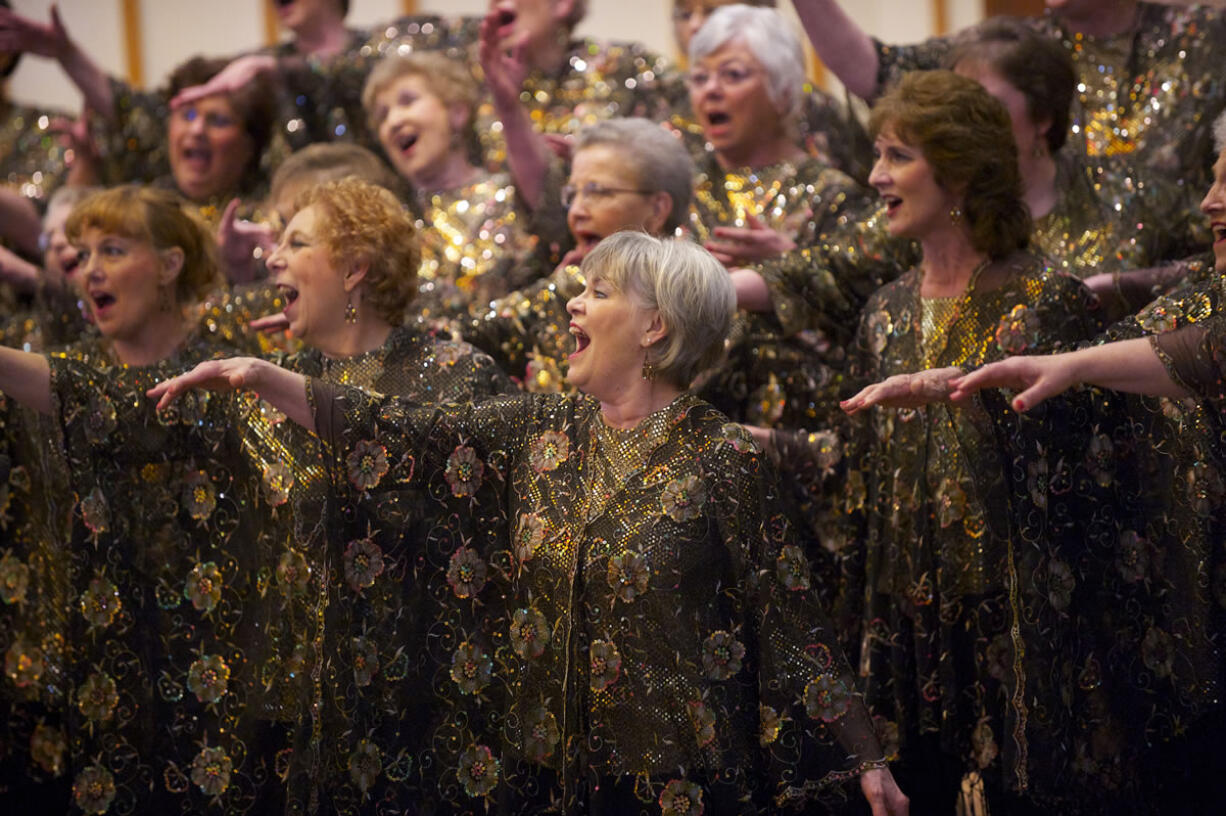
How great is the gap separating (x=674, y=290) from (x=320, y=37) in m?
2.54

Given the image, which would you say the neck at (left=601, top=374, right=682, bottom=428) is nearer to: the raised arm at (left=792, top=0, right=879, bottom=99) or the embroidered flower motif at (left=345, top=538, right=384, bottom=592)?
the embroidered flower motif at (left=345, top=538, right=384, bottom=592)

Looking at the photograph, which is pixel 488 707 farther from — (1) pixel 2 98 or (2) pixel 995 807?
(1) pixel 2 98

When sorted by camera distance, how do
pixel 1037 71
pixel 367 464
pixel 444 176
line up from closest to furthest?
pixel 367 464 < pixel 1037 71 < pixel 444 176

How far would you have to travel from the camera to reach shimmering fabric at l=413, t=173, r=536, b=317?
12.0ft

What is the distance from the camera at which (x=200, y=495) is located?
283 cm

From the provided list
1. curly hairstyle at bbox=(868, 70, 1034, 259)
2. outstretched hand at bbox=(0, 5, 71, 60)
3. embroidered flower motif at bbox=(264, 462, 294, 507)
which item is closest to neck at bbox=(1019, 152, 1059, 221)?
curly hairstyle at bbox=(868, 70, 1034, 259)

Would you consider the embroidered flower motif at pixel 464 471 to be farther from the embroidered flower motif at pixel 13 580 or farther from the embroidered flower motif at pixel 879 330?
the embroidered flower motif at pixel 13 580

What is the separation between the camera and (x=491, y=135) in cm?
411

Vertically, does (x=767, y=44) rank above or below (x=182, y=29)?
below

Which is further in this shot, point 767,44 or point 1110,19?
point 767,44

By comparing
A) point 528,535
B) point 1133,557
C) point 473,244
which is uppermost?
point 473,244

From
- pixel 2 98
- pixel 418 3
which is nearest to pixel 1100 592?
pixel 2 98

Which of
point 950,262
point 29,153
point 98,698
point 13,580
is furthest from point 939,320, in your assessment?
point 29,153

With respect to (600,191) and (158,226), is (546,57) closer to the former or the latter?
(600,191)
